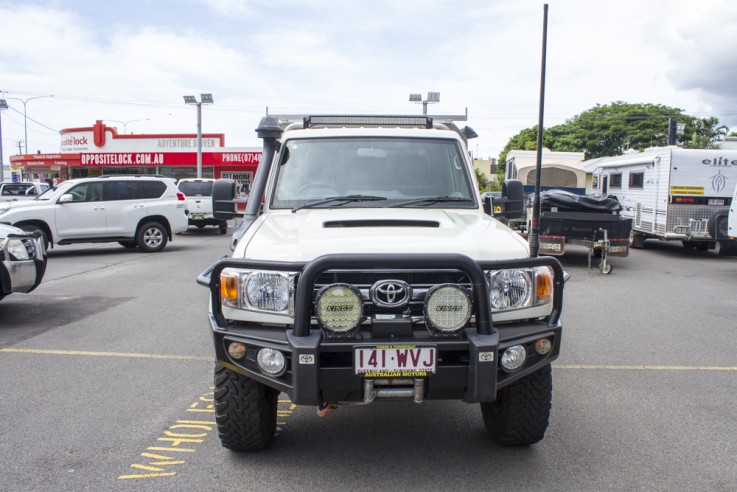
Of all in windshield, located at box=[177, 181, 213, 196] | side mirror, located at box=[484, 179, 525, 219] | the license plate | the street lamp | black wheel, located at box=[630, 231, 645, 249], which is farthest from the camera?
the street lamp

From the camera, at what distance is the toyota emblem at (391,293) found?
127 inches

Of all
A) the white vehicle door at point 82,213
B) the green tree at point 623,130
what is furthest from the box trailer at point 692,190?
the green tree at point 623,130

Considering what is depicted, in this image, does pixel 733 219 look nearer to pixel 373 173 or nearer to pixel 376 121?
pixel 376 121

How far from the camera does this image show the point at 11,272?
7.07 metres

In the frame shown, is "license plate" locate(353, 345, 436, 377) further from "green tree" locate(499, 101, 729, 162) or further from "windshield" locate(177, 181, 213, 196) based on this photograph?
"green tree" locate(499, 101, 729, 162)

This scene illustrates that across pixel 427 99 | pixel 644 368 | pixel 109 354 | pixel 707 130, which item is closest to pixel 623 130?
pixel 707 130

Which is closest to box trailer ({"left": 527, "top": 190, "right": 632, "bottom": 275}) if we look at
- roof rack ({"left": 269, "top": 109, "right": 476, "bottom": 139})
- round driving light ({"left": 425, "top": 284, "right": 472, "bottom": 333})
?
roof rack ({"left": 269, "top": 109, "right": 476, "bottom": 139})

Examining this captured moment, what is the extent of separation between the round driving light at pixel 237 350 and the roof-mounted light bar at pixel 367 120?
8.50ft

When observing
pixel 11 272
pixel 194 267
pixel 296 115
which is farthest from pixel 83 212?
pixel 296 115

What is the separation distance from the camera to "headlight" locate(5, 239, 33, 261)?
7103 mm

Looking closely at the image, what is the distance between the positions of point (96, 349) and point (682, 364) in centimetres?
564

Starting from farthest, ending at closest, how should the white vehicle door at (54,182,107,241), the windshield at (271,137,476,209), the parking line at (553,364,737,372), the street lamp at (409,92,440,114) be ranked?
the street lamp at (409,92,440,114), the white vehicle door at (54,182,107,241), the parking line at (553,364,737,372), the windshield at (271,137,476,209)

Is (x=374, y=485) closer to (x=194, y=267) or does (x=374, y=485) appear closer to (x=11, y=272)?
(x=11, y=272)

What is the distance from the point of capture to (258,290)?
331 centimetres
